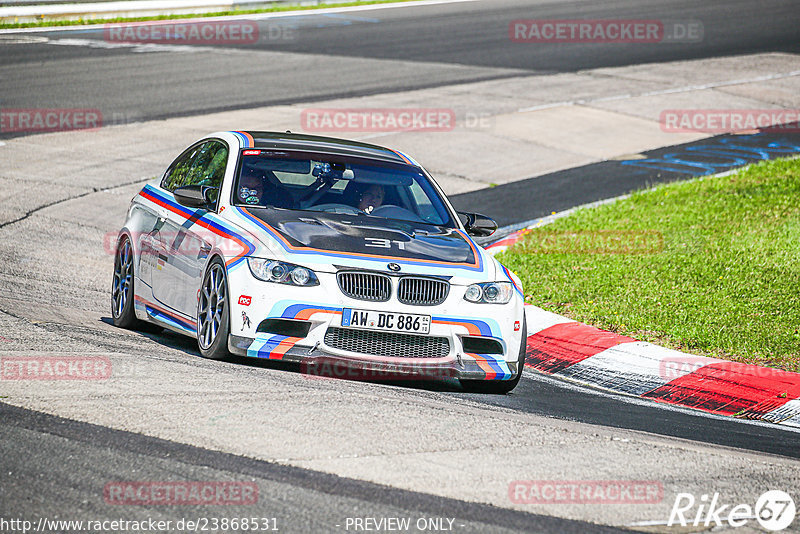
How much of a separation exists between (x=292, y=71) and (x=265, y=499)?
20351 mm

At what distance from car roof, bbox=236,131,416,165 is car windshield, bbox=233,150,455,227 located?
12 cm

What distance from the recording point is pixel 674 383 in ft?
28.0

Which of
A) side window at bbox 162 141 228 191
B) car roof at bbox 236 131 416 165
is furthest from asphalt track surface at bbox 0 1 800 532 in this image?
car roof at bbox 236 131 416 165

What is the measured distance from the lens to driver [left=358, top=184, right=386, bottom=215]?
8.57 metres

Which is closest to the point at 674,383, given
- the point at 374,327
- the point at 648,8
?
the point at 374,327

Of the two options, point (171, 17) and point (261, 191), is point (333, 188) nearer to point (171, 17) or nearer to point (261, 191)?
point (261, 191)

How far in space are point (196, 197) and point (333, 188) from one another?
104cm

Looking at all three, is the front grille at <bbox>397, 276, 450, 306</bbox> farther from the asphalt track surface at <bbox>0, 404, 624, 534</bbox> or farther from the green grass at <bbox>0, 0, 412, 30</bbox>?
the green grass at <bbox>0, 0, 412, 30</bbox>

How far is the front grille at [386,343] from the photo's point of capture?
726 cm

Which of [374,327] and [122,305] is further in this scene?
[122,305]

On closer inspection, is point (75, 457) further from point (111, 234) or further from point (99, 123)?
point (99, 123)

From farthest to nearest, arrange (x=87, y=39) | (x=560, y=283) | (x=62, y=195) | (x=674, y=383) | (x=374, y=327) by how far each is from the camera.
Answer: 1. (x=87, y=39)
2. (x=62, y=195)
3. (x=560, y=283)
4. (x=674, y=383)
5. (x=374, y=327)

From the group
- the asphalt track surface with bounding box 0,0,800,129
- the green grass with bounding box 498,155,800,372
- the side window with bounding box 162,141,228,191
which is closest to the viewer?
the side window with bounding box 162,141,228,191

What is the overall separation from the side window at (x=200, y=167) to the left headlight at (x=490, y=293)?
2.20 meters
